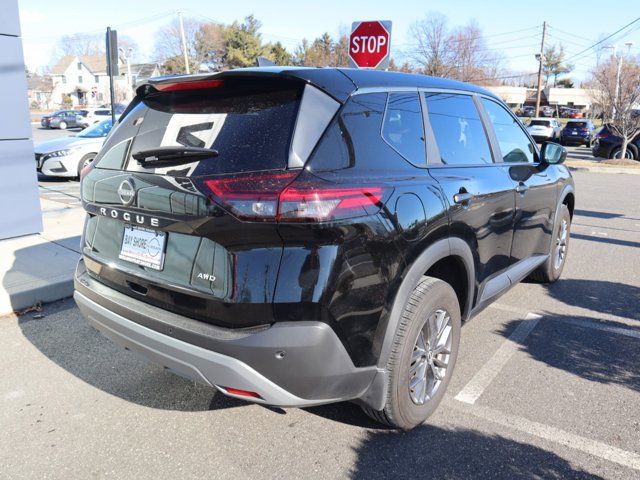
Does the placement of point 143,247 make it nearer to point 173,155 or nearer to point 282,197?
point 173,155

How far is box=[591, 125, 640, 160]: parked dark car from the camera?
19859mm

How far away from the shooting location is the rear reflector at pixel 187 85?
261 centimetres

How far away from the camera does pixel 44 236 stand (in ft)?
21.5

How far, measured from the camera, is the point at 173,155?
2.43m

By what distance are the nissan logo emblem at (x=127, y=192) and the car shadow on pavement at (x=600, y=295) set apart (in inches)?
161

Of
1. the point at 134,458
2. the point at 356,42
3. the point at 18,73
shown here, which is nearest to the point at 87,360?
the point at 134,458

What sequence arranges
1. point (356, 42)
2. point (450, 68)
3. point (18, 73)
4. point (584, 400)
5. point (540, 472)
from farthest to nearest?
point (450, 68)
point (356, 42)
point (18, 73)
point (584, 400)
point (540, 472)

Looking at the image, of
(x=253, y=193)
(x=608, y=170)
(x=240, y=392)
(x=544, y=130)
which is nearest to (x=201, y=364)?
(x=240, y=392)

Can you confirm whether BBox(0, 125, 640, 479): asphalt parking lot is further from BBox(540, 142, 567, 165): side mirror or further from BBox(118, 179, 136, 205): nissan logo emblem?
BBox(540, 142, 567, 165): side mirror

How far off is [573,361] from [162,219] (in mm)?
2996

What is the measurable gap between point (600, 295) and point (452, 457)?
10.7ft

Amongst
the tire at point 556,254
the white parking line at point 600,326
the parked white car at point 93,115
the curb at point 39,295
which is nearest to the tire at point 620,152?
the tire at point 556,254

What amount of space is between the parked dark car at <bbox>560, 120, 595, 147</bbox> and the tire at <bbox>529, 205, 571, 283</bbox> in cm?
2720

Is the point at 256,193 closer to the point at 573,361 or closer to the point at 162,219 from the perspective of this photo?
the point at 162,219
